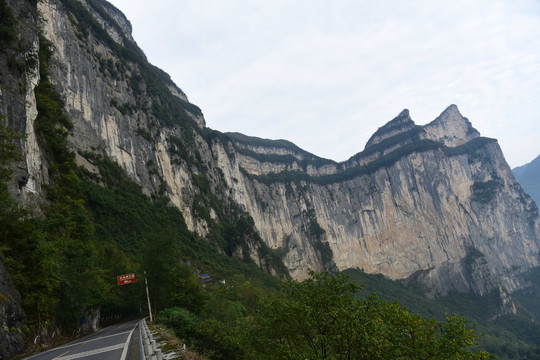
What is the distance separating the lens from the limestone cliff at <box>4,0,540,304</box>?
5772cm

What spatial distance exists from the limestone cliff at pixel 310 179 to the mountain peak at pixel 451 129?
0.65 metres

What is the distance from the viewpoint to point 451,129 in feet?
516

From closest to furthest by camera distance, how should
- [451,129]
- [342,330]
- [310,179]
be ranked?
[342,330] → [310,179] → [451,129]

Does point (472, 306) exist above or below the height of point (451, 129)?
below

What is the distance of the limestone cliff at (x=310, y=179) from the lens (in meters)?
57.7

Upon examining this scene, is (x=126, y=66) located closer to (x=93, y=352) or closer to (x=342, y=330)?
(x=93, y=352)

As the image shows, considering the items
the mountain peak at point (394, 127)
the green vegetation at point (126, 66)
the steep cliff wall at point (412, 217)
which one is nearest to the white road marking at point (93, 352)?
the green vegetation at point (126, 66)

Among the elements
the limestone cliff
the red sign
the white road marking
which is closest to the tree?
the white road marking

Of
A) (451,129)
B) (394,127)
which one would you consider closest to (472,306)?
(394,127)

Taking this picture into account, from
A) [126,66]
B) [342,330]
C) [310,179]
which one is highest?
[126,66]

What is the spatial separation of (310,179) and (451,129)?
84.3 meters

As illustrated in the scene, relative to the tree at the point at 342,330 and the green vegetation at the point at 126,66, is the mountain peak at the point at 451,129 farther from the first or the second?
the tree at the point at 342,330

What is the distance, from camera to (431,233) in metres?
124

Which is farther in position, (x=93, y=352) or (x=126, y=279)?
(x=126, y=279)
